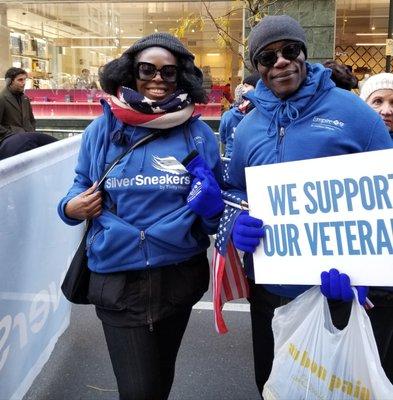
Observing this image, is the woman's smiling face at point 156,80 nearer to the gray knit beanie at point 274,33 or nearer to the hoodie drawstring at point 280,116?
the gray knit beanie at point 274,33

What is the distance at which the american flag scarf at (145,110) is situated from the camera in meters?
1.94

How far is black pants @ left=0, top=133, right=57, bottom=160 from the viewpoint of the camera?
2.77 metres

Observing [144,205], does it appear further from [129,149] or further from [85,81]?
[85,81]

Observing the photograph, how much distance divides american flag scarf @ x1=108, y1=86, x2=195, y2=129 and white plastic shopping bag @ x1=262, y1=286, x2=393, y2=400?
0.85m

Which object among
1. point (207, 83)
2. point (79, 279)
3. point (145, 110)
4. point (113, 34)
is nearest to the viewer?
point (145, 110)

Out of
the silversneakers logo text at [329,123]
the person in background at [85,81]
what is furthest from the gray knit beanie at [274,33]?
the person in background at [85,81]

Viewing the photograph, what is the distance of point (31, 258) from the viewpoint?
8.01 feet

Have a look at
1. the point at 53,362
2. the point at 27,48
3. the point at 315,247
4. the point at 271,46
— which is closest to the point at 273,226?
the point at 315,247

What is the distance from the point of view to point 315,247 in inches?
66.2

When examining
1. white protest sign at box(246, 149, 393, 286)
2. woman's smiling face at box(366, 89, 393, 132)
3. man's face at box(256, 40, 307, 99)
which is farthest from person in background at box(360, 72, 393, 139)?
white protest sign at box(246, 149, 393, 286)

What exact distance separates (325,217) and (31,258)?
4.88ft

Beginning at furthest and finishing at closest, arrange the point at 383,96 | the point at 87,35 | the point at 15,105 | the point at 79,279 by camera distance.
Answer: the point at 87,35 < the point at 15,105 < the point at 383,96 < the point at 79,279

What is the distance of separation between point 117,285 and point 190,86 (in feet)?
2.89

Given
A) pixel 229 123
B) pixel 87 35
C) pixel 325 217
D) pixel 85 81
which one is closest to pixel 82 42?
pixel 87 35
